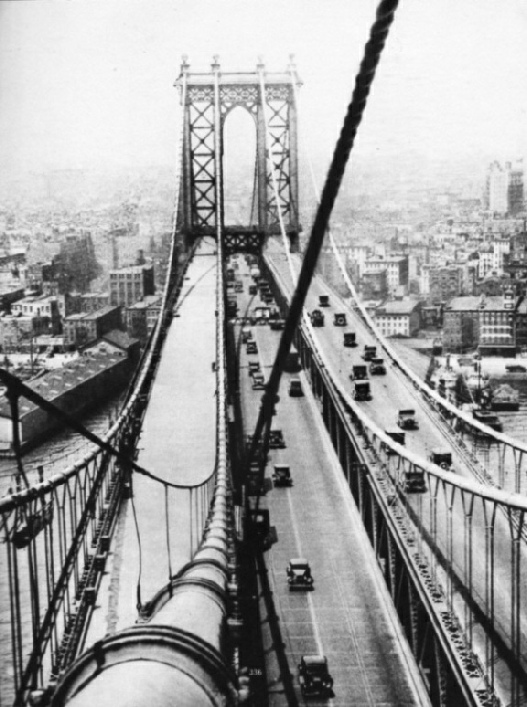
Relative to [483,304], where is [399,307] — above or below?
below

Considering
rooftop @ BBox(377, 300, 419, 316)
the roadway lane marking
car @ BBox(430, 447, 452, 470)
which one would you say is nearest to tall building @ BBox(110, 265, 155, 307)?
rooftop @ BBox(377, 300, 419, 316)

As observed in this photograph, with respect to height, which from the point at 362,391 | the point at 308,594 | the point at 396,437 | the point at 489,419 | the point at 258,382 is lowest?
the point at 489,419

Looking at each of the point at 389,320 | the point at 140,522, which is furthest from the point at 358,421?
the point at 389,320

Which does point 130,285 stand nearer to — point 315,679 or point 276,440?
point 276,440

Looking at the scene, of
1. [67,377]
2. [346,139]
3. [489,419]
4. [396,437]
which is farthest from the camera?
[489,419]

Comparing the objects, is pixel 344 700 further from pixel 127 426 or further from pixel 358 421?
pixel 358 421

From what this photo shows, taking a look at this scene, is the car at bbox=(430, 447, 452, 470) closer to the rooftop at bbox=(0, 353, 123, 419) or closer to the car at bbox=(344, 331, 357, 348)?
the rooftop at bbox=(0, 353, 123, 419)

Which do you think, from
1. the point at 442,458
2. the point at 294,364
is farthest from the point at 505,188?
the point at 442,458
